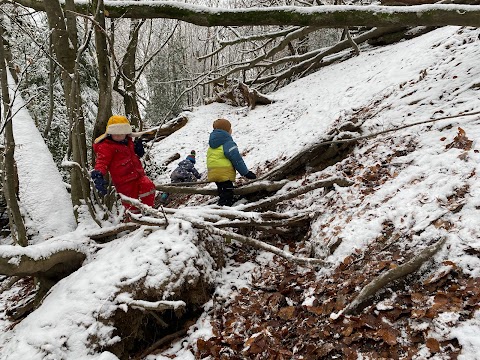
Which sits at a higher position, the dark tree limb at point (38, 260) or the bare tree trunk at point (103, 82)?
the bare tree trunk at point (103, 82)

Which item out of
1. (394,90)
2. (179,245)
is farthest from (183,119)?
(179,245)

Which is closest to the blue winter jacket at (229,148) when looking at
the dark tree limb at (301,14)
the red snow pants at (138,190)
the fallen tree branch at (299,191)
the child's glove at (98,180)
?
the fallen tree branch at (299,191)

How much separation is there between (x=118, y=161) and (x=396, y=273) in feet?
11.5

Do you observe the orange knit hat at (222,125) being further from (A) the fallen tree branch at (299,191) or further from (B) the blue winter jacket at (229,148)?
(A) the fallen tree branch at (299,191)

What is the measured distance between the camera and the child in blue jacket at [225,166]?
4992 millimetres

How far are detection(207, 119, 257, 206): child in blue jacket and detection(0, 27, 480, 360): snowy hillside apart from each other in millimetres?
791

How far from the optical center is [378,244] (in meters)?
3.12

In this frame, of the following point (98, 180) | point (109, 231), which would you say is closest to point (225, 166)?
point (98, 180)

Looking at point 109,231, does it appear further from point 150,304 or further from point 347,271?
point 347,271

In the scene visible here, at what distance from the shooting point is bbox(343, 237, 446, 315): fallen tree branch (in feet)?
8.53

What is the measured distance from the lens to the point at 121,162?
452 cm

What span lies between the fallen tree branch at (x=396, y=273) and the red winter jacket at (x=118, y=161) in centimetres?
326

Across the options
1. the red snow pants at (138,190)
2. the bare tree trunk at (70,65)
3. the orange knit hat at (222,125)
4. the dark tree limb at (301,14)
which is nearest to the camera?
the dark tree limb at (301,14)

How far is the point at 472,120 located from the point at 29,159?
529 cm
